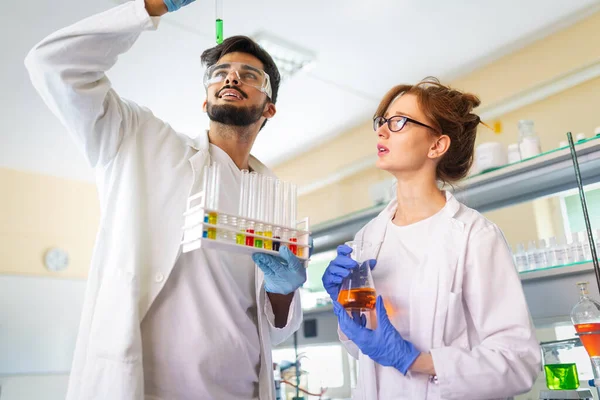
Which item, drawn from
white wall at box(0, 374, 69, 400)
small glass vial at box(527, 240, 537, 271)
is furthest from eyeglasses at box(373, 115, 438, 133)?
white wall at box(0, 374, 69, 400)

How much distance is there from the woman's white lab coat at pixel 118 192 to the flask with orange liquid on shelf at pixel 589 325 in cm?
124

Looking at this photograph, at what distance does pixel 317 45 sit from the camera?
3664 millimetres

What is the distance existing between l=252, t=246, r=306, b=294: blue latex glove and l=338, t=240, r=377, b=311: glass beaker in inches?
6.0

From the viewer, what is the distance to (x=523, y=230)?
324cm

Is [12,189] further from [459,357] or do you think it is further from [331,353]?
[459,357]

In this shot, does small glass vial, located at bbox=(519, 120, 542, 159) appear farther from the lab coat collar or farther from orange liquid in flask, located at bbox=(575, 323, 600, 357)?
the lab coat collar

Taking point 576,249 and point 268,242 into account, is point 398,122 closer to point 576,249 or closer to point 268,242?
point 268,242

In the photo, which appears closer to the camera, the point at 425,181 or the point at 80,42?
the point at 80,42

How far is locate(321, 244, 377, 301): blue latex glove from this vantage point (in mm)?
1632

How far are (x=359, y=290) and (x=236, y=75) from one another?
0.92m

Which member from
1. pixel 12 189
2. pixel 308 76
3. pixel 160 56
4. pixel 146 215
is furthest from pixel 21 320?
pixel 146 215

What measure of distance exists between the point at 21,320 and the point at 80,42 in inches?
200

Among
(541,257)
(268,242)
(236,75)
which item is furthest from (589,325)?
(236,75)

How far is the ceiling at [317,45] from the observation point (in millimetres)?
3277
